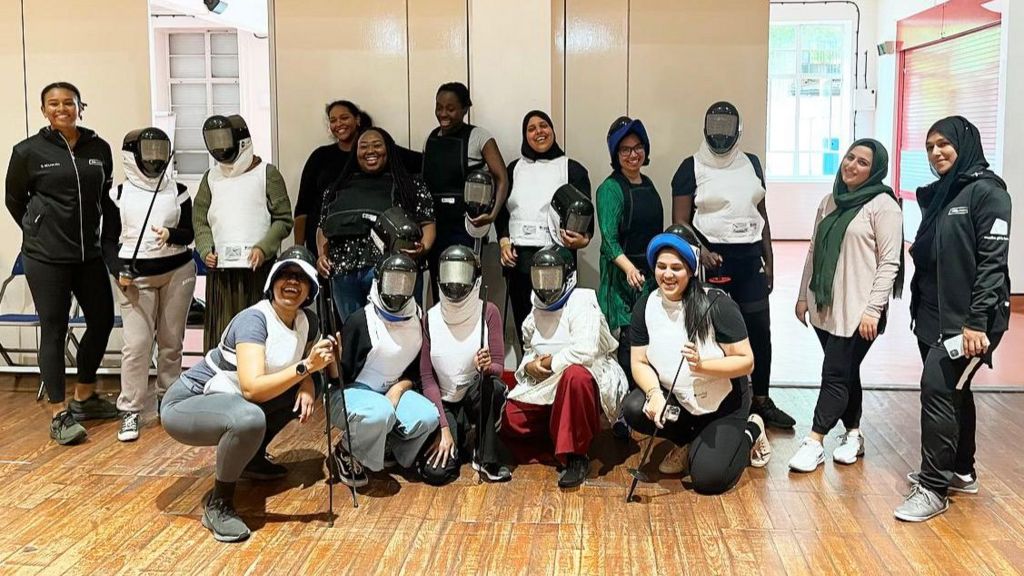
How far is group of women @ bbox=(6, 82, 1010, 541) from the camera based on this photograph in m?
3.48

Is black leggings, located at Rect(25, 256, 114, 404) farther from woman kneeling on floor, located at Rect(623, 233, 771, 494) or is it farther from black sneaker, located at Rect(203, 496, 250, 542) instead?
woman kneeling on floor, located at Rect(623, 233, 771, 494)

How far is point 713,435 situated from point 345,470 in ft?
4.62

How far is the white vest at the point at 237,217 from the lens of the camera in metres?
4.56

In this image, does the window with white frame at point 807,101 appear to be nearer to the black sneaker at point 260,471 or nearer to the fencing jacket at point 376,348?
the fencing jacket at point 376,348

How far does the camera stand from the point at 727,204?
4477mm

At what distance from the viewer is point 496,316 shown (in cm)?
401

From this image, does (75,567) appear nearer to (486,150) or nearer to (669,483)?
(669,483)

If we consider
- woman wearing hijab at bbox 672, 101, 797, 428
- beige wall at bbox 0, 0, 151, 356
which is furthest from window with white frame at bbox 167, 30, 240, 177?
woman wearing hijab at bbox 672, 101, 797, 428

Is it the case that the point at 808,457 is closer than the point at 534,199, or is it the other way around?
the point at 808,457

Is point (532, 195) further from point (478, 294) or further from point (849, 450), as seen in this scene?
point (849, 450)

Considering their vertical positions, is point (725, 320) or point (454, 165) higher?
point (454, 165)

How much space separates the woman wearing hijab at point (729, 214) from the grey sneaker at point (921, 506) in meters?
1.18

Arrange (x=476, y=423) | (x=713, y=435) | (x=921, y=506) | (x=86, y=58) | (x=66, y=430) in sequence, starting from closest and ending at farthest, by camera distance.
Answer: (x=921, y=506), (x=713, y=435), (x=476, y=423), (x=66, y=430), (x=86, y=58)

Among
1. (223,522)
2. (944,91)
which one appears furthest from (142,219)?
(944,91)
